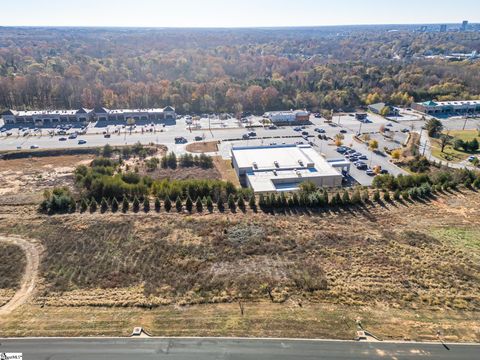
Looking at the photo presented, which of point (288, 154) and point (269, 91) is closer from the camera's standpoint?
point (288, 154)

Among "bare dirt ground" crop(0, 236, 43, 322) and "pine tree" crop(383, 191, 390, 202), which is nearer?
"bare dirt ground" crop(0, 236, 43, 322)

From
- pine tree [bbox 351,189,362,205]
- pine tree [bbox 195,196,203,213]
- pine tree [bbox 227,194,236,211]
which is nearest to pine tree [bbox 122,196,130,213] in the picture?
pine tree [bbox 195,196,203,213]

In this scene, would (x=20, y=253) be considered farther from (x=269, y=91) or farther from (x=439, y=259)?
(x=269, y=91)

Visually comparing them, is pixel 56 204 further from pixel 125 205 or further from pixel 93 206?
pixel 125 205

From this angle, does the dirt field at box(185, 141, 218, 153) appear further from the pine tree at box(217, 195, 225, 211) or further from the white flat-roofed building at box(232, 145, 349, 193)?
the pine tree at box(217, 195, 225, 211)

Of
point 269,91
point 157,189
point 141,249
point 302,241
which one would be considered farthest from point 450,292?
point 269,91
